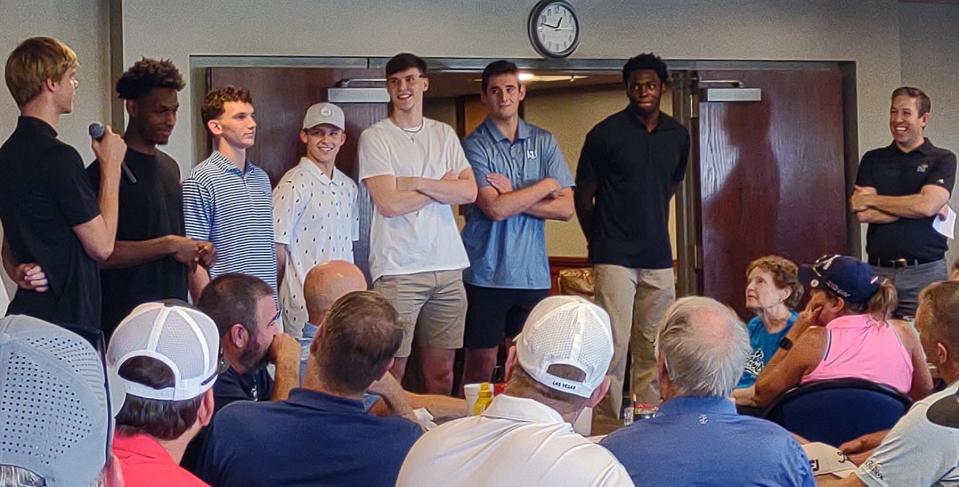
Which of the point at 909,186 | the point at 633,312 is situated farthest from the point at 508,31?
the point at 909,186

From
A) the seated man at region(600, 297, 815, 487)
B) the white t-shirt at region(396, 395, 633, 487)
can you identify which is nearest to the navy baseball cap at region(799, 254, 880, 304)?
the seated man at region(600, 297, 815, 487)

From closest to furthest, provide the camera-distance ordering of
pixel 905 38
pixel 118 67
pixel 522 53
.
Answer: pixel 118 67 < pixel 522 53 < pixel 905 38

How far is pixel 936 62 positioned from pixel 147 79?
5.45 m

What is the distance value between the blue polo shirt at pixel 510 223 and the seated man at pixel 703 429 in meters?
3.21

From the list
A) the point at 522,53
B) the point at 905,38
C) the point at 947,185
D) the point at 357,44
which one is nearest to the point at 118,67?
the point at 357,44

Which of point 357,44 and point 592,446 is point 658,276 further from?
point 592,446

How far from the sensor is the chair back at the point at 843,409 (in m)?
3.57

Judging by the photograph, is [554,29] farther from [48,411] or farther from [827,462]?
[48,411]

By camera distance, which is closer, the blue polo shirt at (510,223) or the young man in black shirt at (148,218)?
the young man in black shirt at (148,218)

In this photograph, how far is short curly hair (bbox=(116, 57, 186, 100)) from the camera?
4.68 meters

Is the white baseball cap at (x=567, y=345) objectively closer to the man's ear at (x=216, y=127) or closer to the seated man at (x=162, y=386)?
the seated man at (x=162, y=386)

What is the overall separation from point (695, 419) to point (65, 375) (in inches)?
58.7

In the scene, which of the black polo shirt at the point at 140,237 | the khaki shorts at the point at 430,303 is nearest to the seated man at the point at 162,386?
the black polo shirt at the point at 140,237

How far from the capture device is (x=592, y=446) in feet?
6.69
